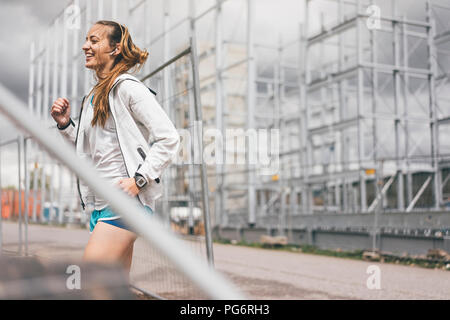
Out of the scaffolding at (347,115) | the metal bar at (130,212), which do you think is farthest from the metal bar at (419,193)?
the metal bar at (130,212)

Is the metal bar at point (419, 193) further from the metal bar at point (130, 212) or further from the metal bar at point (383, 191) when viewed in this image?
the metal bar at point (130, 212)

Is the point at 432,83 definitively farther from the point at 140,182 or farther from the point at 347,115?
the point at 140,182

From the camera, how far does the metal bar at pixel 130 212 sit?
0.92 m

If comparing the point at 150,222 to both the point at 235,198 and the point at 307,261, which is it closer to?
the point at 307,261

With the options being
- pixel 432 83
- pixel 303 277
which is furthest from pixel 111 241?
pixel 432 83

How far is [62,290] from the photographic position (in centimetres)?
123

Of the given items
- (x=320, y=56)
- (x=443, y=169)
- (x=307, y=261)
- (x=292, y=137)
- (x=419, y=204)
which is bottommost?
(x=307, y=261)

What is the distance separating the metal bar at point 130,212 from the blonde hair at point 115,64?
88 cm

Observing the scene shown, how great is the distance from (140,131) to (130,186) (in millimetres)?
257

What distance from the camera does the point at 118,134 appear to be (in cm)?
196

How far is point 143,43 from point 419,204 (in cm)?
1234

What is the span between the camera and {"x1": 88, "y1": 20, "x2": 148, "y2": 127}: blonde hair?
2000 millimetres

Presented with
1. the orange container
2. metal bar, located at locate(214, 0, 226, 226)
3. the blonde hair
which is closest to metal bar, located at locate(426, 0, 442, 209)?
metal bar, located at locate(214, 0, 226, 226)
